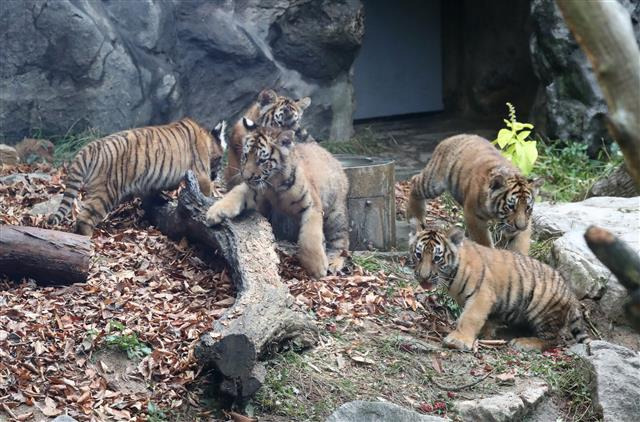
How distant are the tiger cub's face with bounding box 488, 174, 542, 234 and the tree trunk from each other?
7.27 feet

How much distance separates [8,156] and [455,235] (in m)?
5.23

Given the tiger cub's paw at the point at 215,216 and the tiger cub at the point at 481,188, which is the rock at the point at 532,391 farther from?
the tiger cub's paw at the point at 215,216

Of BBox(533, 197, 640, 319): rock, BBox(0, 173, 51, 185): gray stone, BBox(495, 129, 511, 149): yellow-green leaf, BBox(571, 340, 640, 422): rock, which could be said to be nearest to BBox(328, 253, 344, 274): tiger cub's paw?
BBox(533, 197, 640, 319): rock

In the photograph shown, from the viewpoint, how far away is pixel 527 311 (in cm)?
651

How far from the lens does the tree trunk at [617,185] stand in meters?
8.90

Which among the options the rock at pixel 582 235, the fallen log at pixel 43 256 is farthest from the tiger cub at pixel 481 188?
the fallen log at pixel 43 256

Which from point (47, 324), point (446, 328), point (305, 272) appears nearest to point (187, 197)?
point (305, 272)

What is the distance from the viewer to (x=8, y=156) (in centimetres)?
948

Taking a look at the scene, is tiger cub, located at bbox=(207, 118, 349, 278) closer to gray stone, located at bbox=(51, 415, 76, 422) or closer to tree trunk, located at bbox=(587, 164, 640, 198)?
gray stone, located at bbox=(51, 415, 76, 422)

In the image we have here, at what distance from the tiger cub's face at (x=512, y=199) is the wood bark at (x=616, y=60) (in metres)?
5.16

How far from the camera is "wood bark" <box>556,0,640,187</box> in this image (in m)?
1.81

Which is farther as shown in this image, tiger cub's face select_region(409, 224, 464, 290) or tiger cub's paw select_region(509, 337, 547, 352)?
tiger cub's paw select_region(509, 337, 547, 352)

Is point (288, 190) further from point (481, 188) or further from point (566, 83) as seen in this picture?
point (566, 83)

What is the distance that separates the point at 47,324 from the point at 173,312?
801 millimetres
